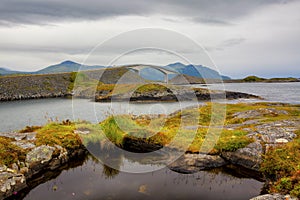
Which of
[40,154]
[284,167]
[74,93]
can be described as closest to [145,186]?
[40,154]

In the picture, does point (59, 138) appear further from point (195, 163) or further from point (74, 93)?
point (74, 93)

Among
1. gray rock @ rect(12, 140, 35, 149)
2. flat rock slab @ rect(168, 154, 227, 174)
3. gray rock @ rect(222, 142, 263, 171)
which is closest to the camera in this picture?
gray rock @ rect(222, 142, 263, 171)

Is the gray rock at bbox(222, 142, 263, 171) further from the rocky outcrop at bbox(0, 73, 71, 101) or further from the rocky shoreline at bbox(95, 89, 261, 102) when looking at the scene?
the rocky outcrop at bbox(0, 73, 71, 101)

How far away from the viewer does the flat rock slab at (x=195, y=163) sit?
1670 centimetres

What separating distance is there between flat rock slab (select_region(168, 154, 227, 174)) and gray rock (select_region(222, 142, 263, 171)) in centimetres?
64

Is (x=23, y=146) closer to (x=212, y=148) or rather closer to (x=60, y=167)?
(x=60, y=167)

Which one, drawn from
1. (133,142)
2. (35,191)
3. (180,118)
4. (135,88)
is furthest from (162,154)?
(135,88)

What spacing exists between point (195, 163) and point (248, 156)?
3.57 meters

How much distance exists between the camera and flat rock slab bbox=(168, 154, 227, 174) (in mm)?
16703

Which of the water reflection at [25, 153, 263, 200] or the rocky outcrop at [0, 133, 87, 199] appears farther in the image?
the rocky outcrop at [0, 133, 87, 199]

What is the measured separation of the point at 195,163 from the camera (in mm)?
17031

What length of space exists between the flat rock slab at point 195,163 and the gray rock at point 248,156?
25.1 inches

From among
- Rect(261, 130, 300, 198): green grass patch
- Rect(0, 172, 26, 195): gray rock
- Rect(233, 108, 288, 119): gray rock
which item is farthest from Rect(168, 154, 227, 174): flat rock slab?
Rect(233, 108, 288, 119): gray rock

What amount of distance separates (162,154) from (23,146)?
32.0ft
